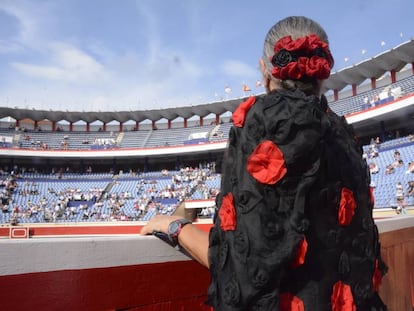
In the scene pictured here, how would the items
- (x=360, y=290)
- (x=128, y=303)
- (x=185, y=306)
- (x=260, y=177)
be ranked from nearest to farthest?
1. (x=260, y=177)
2. (x=360, y=290)
3. (x=128, y=303)
4. (x=185, y=306)

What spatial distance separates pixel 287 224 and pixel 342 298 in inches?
11.0

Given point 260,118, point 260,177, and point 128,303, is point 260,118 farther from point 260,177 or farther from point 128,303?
point 128,303

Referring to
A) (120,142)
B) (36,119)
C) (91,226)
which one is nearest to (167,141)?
(120,142)

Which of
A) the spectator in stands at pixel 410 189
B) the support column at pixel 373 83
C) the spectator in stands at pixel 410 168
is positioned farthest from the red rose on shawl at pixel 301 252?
the support column at pixel 373 83

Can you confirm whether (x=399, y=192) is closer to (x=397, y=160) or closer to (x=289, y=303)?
(x=397, y=160)

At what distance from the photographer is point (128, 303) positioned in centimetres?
135

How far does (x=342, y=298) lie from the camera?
108 cm

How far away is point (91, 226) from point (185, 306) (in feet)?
50.8

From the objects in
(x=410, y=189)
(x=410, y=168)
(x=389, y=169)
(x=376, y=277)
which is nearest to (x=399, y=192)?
(x=410, y=189)

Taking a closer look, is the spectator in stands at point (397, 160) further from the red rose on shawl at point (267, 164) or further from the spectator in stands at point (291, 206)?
the red rose on shawl at point (267, 164)

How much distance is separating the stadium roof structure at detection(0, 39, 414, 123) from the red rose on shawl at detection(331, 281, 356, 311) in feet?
77.3

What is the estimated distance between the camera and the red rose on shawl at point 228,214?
1.03m

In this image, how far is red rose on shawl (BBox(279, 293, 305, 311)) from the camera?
3.33ft

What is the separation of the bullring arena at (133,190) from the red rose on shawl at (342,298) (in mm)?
497
